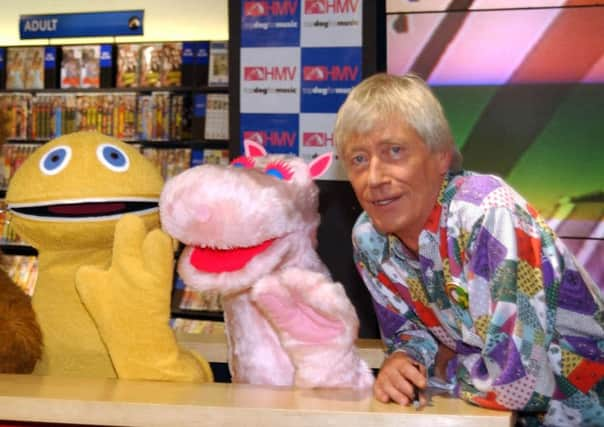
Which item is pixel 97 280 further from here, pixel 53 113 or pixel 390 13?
pixel 53 113

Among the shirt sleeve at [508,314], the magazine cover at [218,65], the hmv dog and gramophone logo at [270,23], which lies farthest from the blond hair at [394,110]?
the magazine cover at [218,65]

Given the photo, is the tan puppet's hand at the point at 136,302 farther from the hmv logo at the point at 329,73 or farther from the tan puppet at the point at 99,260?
the hmv logo at the point at 329,73

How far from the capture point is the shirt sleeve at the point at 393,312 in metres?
1.58

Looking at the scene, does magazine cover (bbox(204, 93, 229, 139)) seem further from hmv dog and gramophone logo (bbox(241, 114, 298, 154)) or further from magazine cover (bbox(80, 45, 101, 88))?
hmv dog and gramophone logo (bbox(241, 114, 298, 154))

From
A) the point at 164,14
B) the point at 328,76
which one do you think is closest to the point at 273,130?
the point at 328,76

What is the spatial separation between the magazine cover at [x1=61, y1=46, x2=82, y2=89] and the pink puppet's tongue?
4.27 m

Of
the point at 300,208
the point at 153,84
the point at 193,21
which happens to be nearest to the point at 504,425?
the point at 300,208

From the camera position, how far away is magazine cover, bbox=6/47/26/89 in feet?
18.0

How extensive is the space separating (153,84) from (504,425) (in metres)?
4.43

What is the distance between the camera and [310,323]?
1.33 metres

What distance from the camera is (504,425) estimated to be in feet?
3.70

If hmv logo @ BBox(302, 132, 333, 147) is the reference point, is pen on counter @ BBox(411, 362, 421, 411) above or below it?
below

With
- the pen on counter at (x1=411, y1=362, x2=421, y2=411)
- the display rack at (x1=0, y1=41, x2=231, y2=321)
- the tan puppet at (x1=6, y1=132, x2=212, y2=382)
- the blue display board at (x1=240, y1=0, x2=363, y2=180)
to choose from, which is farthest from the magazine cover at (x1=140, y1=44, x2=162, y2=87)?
the pen on counter at (x1=411, y1=362, x2=421, y2=411)

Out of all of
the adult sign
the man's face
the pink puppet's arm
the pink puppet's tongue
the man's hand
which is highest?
the adult sign
